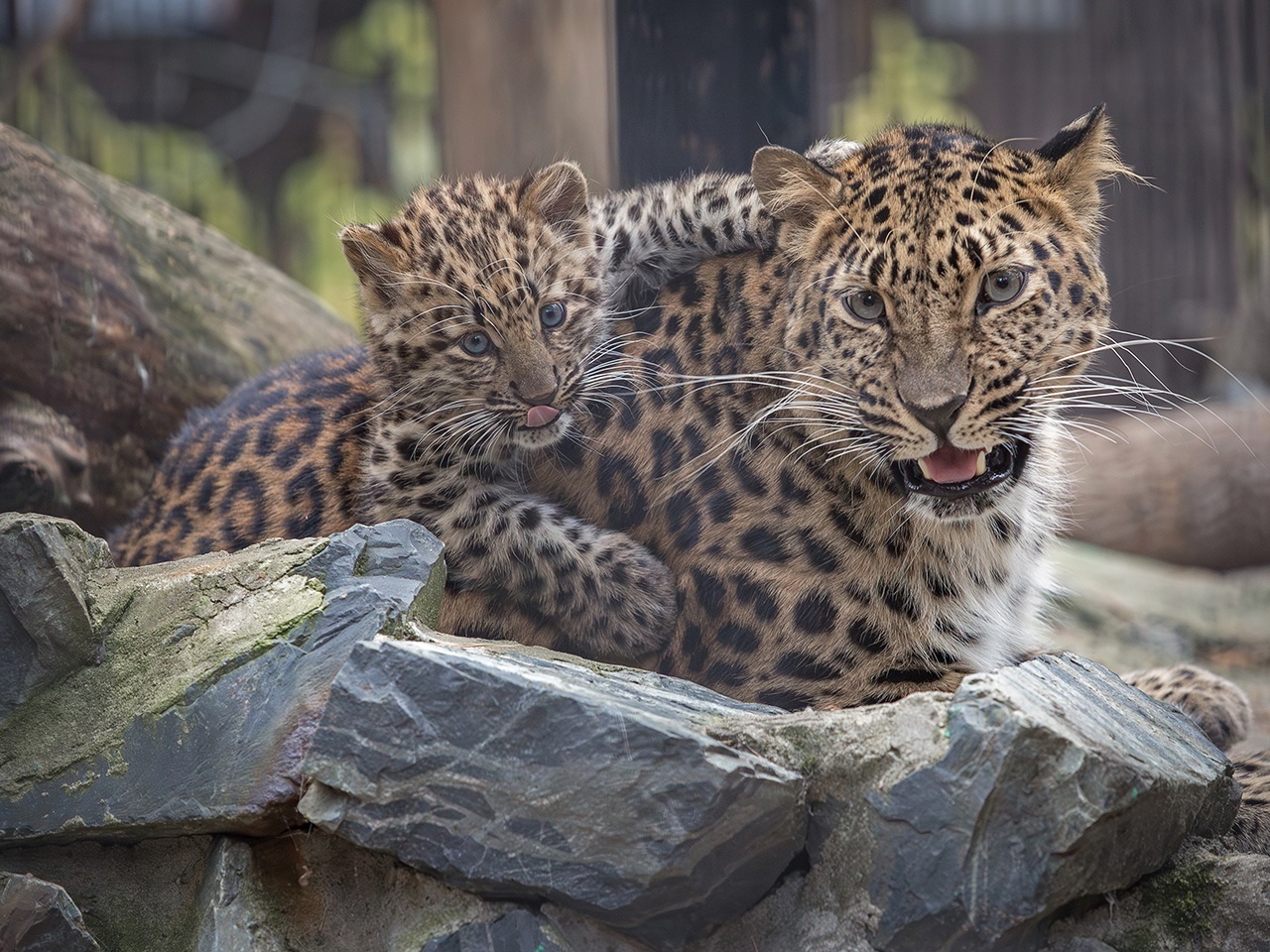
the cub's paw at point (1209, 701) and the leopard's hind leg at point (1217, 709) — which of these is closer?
the leopard's hind leg at point (1217, 709)

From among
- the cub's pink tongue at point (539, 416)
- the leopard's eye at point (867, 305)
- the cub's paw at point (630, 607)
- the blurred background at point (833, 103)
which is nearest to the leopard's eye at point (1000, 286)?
the leopard's eye at point (867, 305)

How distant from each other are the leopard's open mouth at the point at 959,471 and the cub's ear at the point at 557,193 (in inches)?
65.2

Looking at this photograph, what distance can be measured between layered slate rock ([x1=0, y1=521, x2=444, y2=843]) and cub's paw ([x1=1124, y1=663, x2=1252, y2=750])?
9.24 feet

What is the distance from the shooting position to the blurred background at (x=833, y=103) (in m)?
12.6

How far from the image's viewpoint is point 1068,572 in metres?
9.06

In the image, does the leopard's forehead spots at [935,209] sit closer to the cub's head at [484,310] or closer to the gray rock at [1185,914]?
the cub's head at [484,310]

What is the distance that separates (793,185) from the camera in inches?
173

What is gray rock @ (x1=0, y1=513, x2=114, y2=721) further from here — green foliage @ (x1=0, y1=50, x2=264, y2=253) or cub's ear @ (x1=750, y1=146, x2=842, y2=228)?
green foliage @ (x1=0, y1=50, x2=264, y2=253)

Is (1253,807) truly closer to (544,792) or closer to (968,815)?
(968,815)

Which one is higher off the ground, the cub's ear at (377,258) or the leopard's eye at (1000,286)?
the cub's ear at (377,258)

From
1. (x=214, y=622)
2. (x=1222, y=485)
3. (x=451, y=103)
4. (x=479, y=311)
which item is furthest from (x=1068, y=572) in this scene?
(x=214, y=622)

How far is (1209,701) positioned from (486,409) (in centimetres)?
282

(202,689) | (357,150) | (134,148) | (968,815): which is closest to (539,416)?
(202,689)

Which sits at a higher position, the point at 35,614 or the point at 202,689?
the point at 35,614
